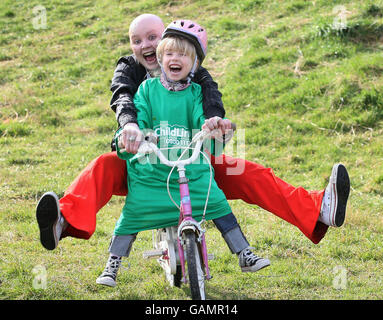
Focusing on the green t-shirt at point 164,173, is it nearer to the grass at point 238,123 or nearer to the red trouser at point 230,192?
the red trouser at point 230,192

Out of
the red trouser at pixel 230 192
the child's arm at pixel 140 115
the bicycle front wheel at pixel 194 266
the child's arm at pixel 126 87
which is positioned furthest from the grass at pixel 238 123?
the child's arm at pixel 126 87

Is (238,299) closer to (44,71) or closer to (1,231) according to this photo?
(1,231)

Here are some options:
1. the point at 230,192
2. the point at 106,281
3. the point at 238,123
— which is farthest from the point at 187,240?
the point at 238,123

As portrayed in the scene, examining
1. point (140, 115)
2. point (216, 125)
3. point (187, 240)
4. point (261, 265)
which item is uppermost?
point (140, 115)

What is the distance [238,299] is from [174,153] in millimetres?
1211

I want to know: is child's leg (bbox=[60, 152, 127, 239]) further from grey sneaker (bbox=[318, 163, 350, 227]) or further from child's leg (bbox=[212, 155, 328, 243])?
grey sneaker (bbox=[318, 163, 350, 227])

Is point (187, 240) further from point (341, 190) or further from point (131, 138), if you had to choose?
point (341, 190)

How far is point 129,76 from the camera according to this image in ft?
16.0

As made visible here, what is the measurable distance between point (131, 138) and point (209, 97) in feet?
2.52

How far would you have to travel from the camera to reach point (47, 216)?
12.7 ft

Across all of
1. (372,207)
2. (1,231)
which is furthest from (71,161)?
Answer: (372,207)

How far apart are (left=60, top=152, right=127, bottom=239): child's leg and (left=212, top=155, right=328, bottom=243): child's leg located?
0.75 meters

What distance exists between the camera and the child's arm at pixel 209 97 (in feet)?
14.1

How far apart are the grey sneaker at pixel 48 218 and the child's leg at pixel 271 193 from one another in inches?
51.5
